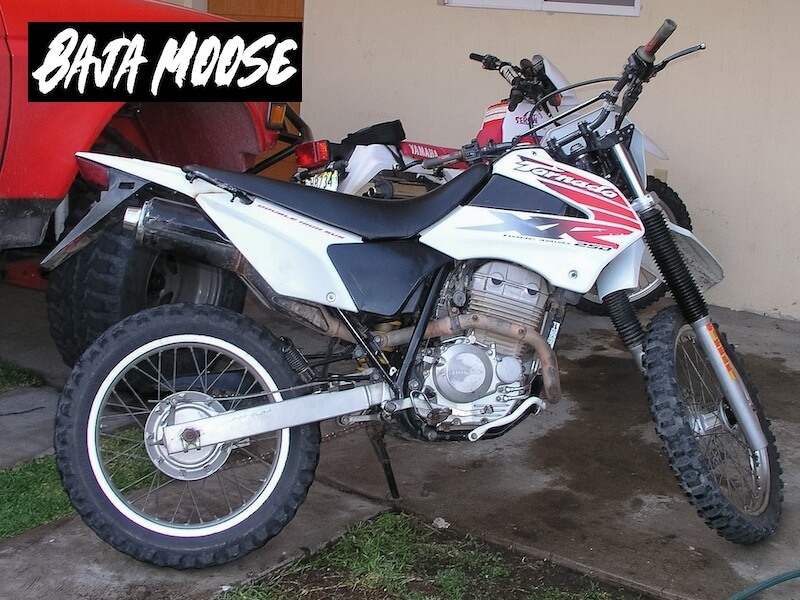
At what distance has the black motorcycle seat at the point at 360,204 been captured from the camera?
9.55ft

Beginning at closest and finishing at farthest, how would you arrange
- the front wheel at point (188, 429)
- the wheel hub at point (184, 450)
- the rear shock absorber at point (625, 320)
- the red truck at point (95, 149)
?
the front wheel at point (188, 429) < the wheel hub at point (184, 450) < the rear shock absorber at point (625, 320) < the red truck at point (95, 149)

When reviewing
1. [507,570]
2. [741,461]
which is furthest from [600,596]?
[741,461]

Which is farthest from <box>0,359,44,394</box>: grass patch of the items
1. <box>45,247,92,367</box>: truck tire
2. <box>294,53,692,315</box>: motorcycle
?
<box>294,53,692,315</box>: motorcycle

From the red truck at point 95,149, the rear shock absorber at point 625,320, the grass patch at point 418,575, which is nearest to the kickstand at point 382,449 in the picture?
the grass patch at point 418,575

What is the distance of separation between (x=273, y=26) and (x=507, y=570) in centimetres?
263

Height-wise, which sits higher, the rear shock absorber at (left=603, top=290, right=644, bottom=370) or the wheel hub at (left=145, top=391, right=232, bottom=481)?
the rear shock absorber at (left=603, top=290, right=644, bottom=370)

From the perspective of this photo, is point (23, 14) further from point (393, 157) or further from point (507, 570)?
point (507, 570)

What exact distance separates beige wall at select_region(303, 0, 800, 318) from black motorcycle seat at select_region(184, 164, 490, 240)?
351cm

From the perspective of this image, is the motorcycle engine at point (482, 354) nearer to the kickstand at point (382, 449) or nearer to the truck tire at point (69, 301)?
the kickstand at point (382, 449)

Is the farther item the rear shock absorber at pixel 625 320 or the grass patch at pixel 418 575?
the rear shock absorber at pixel 625 320

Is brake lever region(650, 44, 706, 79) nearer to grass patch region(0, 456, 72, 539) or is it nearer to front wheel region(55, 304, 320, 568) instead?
front wheel region(55, 304, 320, 568)

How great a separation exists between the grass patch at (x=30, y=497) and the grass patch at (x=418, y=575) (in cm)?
84

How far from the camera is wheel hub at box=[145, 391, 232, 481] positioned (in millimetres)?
2949

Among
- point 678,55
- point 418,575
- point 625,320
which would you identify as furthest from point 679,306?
point 418,575
